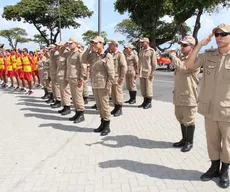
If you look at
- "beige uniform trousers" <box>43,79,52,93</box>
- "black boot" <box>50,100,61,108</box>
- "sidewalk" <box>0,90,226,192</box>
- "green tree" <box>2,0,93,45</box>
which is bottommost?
"sidewalk" <box>0,90,226,192</box>

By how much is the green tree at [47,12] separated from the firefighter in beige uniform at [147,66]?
93.8 feet

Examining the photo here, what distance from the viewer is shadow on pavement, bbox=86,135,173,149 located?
17.3ft

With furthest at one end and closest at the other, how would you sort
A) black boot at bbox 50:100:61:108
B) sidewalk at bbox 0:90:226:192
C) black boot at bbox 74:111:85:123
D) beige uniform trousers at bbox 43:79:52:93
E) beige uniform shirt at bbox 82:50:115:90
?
beige uniform trousers at bbox 43:79:52:93, black boot at bbox 50:100:61:108, black boot at bbox 74:111:85:123, beige uniform shirt at bbox 82:50:115:90, sidewalk at bbox 0:90:226:192

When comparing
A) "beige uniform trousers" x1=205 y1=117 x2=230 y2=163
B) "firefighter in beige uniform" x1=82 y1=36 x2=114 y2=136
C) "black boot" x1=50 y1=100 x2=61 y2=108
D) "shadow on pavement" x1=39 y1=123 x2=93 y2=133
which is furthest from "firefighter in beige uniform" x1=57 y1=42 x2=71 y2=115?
"beige uniform trousers" x1=205 y1=117 x2=230 y2=163

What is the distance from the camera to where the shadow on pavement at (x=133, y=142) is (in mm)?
5273

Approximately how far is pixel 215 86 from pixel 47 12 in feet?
115

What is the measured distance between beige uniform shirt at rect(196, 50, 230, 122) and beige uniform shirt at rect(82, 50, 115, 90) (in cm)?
233

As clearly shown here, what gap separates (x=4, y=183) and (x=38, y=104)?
5996 mm

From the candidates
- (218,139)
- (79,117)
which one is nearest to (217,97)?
(218,139)

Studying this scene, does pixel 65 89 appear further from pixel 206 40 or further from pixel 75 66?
pixel 206 40

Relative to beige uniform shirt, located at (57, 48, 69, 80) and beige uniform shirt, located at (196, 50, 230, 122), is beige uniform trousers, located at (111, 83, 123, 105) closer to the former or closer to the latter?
beige uniform shirt, located at (57, 48, 69, 80)

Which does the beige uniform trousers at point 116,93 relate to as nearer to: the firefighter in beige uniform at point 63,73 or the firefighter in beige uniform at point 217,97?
the firefighter in beige uniform at point 63,73

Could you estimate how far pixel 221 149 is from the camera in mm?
Result: 3754

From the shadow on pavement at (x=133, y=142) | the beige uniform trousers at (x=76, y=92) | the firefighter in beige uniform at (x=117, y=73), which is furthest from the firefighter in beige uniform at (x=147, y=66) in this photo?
the shadow on pavement at (x=133, y=142)
